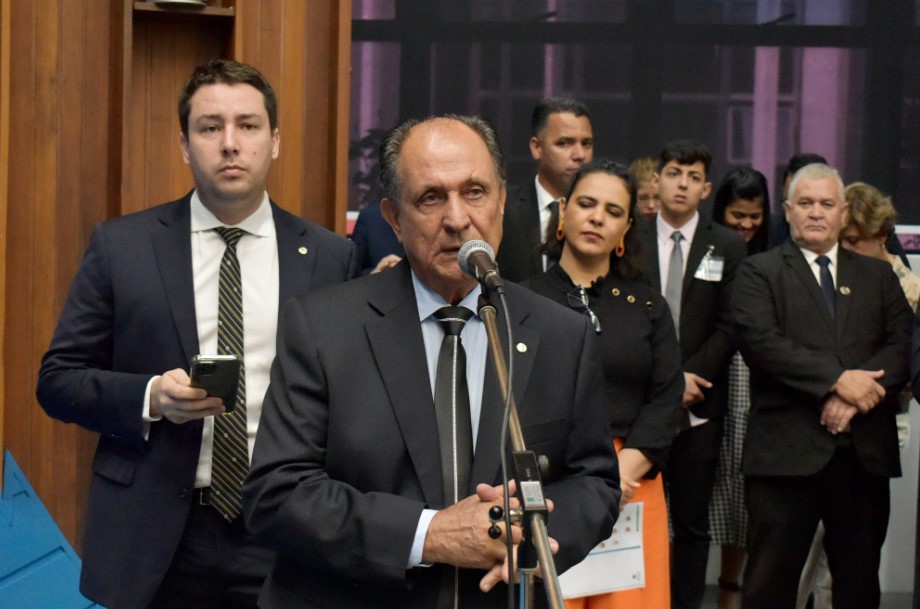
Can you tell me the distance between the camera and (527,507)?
1.62 meters

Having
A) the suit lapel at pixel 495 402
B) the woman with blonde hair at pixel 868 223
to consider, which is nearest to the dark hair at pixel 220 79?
the suit lapel at pixel 495 402

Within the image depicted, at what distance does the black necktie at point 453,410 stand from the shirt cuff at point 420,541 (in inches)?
3.2

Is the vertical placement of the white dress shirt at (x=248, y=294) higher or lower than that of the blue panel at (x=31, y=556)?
higher

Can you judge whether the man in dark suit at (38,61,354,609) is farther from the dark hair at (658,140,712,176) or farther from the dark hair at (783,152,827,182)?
the dark hair at (783,152,827,182)

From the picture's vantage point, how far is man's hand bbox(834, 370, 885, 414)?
417cm

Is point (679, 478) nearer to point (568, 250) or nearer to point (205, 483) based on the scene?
point (568, 250)

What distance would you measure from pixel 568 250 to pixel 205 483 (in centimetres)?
153

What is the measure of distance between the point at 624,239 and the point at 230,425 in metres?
1.62

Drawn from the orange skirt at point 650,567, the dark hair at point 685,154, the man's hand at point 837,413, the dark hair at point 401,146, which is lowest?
the orange skirt at point 650,567

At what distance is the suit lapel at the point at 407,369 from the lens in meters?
2.03

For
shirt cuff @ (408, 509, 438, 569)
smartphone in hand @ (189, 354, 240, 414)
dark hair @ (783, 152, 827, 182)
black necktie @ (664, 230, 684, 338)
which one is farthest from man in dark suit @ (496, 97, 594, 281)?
shirt cuff @ (408, 509, 438, 569)

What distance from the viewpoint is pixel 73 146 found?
3697 millimetres

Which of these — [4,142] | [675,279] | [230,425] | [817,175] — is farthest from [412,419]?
[675,279]

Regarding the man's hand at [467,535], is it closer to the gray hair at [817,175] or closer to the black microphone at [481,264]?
the black microphone at [481,264]
